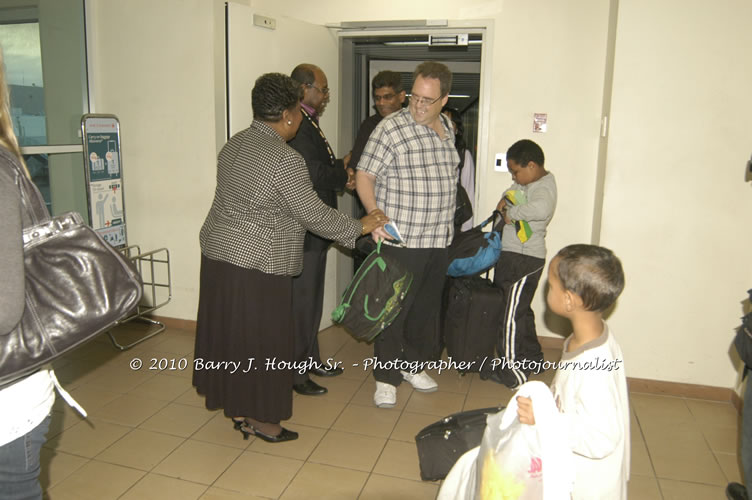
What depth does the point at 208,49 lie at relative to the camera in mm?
3939

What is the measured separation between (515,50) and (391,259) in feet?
6.34

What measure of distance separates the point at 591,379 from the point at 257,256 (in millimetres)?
1414

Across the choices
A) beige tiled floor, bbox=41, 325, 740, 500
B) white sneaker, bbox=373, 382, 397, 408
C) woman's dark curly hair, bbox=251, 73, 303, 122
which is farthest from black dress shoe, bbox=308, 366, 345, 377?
woman's dark curly hair, bbox=251, 73, 303, 122

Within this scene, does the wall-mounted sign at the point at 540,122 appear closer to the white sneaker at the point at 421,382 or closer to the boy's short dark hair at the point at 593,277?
the white sneaker at the point at 421,382

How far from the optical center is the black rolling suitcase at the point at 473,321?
11.2 feet

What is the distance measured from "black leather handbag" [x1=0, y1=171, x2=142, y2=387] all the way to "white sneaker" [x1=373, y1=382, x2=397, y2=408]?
2157mm

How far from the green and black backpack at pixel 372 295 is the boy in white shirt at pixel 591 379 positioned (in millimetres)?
1187

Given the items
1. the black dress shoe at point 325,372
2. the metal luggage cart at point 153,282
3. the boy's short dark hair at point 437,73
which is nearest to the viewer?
the boy's short dark hair at point 437,73

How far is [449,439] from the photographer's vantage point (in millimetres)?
2129

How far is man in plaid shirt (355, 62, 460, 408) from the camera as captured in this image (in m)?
3.00

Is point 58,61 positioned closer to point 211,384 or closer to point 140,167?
point 140,167

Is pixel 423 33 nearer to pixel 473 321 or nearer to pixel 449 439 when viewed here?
pixel 473 321

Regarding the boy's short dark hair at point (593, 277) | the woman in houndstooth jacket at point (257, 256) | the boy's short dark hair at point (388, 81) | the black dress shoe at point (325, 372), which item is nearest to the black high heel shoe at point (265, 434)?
the woman in houndstooth jacket at point (257, 256)

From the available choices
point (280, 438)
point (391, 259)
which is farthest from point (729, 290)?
point (280, 438)
